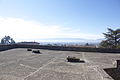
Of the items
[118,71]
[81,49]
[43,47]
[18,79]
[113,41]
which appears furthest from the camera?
[113,41]

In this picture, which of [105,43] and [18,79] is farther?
[105,43]

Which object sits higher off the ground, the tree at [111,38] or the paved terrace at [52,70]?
the tree at [111,38]

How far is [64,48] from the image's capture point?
26.0m

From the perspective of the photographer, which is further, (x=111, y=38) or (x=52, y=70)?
(x=111, y=38)

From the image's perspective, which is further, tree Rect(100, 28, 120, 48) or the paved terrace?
tree Rect(100, 28, 120, 48)

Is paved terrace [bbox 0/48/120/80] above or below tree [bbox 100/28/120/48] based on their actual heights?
below

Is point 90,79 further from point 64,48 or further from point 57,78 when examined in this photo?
point 64,48

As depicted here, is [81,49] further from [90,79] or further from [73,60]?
[90,79]

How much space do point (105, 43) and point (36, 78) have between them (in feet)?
106

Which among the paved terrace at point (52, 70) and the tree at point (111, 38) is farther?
the tree at point (111, 38)

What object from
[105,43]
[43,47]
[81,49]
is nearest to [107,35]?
[105,43]

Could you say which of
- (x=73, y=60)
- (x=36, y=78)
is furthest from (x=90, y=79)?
(x=73, y=60)

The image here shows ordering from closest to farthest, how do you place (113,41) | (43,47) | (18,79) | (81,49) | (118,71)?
(18,79)
(118,71)
(81,49)
(43,47)
(113,41)

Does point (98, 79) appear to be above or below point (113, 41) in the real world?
below
